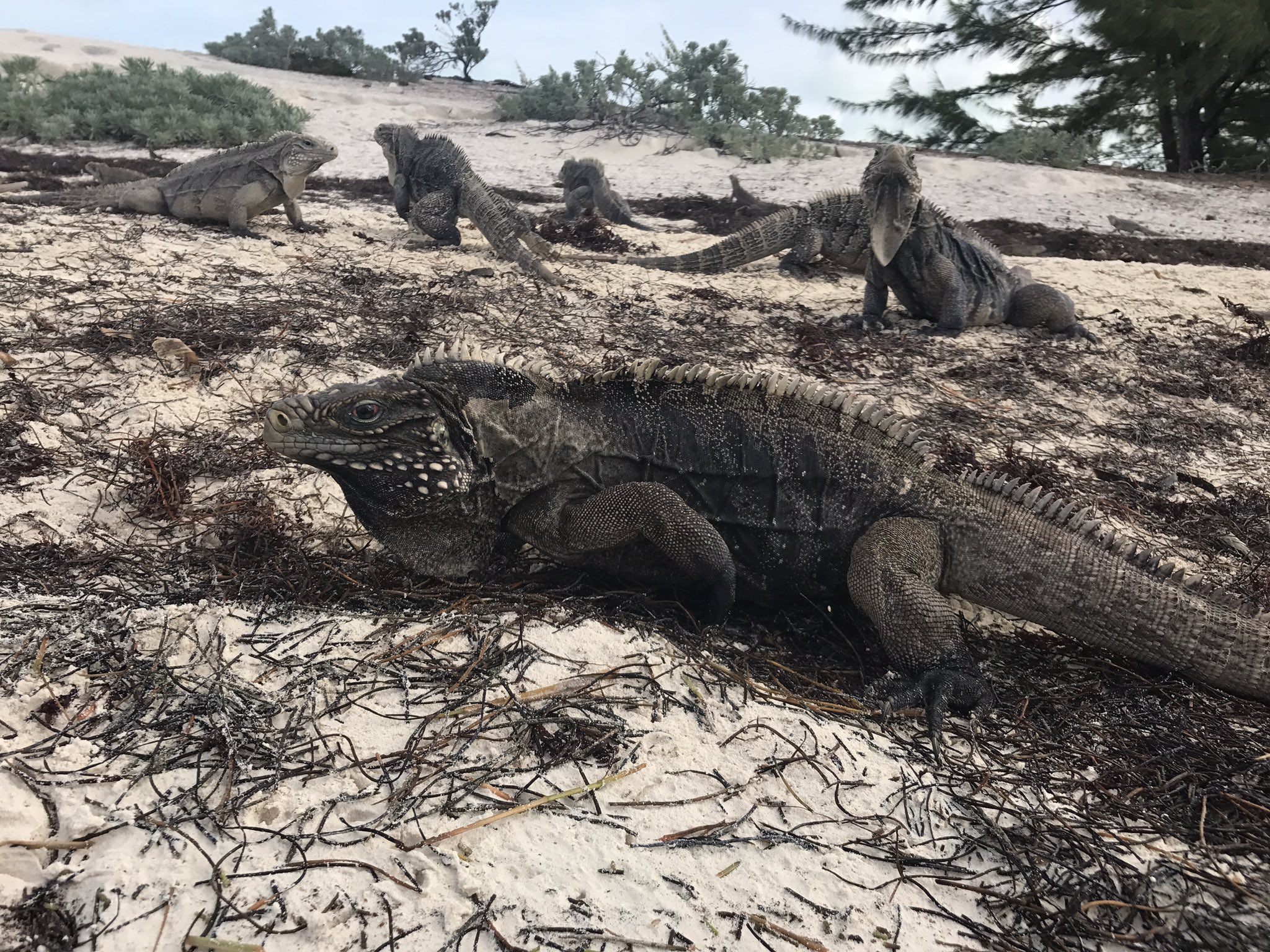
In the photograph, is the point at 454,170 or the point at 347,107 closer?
the point at 454,170

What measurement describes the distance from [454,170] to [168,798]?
8256 mm

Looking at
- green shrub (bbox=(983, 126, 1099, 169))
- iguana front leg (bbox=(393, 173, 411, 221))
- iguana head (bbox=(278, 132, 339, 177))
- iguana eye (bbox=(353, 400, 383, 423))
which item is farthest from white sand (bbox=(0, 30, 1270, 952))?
green shrub (bbox=(983, 126, 1099, 169))

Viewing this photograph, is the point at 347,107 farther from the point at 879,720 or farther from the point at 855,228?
the point at 879,720

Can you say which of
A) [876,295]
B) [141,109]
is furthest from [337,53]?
[876,295]

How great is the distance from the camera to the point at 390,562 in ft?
10.8

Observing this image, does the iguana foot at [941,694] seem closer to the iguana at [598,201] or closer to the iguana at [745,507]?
the iguana at [745,507]

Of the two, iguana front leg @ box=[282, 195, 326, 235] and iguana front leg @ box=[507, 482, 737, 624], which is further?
iguana front leg @ box=[282, 195, 326, 235]

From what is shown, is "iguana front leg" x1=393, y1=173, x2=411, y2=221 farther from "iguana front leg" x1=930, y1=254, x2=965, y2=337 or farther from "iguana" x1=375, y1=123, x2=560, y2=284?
"iguana front leg" x1=930, y1=254, x2=965, y2=337

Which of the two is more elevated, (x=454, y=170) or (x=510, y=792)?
(x=454, y=170)

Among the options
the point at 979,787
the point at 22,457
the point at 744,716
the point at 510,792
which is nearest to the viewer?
the point at 510,792

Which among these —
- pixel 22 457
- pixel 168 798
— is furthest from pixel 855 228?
pixel 168 798

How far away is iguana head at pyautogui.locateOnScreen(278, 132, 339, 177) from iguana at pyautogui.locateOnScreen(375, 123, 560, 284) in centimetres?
85

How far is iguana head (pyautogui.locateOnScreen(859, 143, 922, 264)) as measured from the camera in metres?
7.07

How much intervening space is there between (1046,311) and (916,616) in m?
6.03
